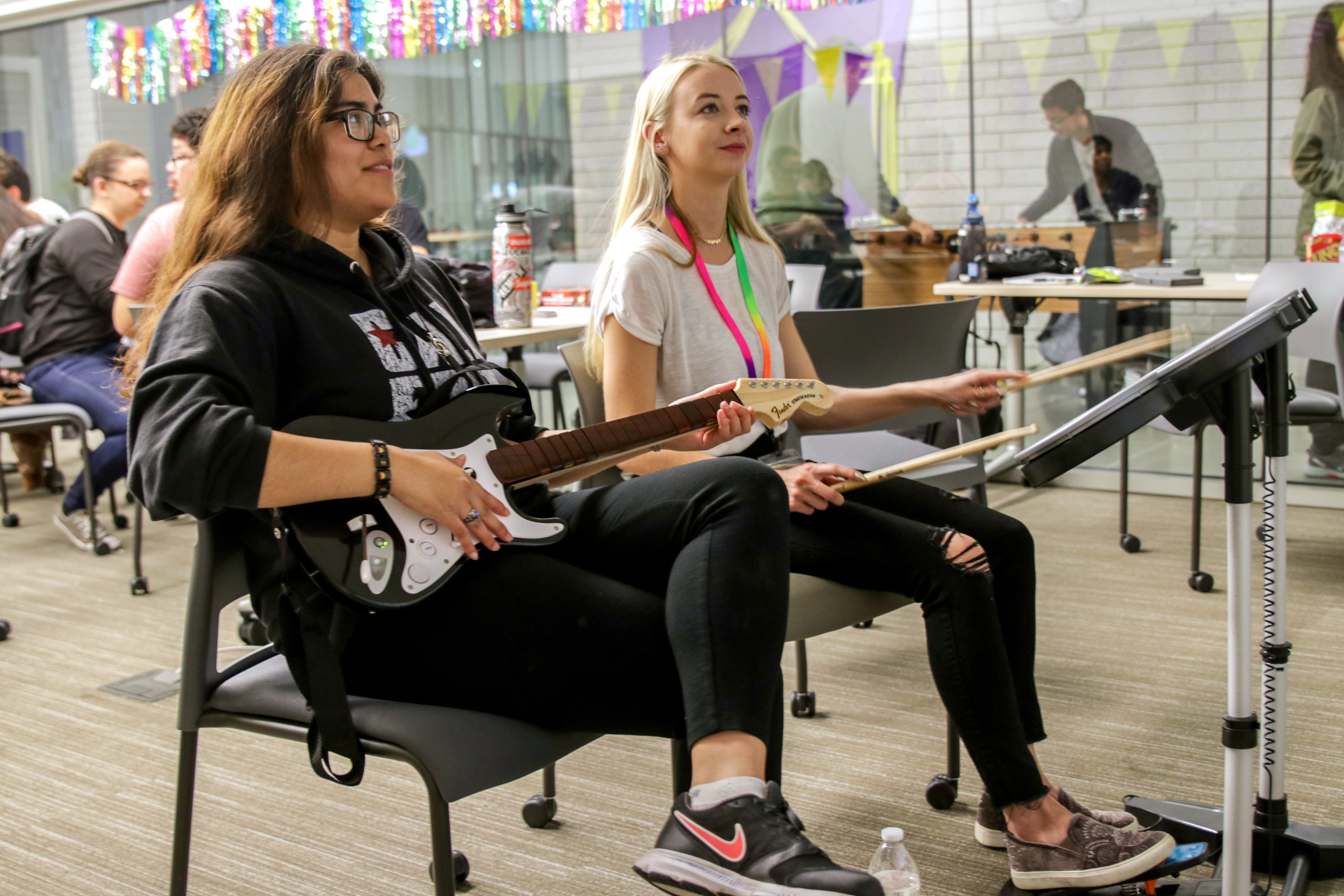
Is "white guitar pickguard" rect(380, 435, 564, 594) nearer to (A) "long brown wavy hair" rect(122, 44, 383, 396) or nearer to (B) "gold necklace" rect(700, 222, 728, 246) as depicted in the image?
(A) "long brown wavy hair" rect(122, 44, 383, 396)

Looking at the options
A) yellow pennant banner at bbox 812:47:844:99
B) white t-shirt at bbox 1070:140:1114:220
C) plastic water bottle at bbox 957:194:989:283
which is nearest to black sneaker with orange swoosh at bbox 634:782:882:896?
plastic water bottle at bbox 957:194:989:283

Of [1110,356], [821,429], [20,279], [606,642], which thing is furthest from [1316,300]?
[20,279]


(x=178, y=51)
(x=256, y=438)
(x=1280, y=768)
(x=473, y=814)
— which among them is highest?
(x=178, y=51)

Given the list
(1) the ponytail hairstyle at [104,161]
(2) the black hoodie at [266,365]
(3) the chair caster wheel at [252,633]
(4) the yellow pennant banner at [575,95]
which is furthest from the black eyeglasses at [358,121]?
(4) the yellow pennant banner at [575,95]

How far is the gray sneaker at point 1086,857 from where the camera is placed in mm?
1442

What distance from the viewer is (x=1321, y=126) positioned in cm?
359

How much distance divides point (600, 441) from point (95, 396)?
287 centimetres

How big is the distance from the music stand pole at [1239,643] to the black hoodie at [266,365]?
82 cm

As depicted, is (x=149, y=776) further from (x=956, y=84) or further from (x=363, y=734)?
(x=956, y=84)

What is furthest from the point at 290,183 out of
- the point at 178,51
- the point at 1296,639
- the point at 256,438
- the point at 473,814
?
the point at 178,51

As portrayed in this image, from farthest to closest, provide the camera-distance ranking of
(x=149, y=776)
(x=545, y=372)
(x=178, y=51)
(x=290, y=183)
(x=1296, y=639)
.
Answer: (x=178, y=51)
(x=545, y=372)
(x=1296, y=639)
(x=149, y=776)
(x=290, y=183)

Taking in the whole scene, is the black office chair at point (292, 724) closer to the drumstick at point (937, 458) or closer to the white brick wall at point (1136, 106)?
the drumstick at point (937, 458)

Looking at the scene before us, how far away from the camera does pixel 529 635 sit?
120 cm

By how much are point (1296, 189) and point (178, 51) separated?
5.30 metres
